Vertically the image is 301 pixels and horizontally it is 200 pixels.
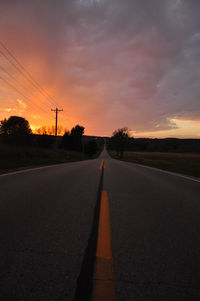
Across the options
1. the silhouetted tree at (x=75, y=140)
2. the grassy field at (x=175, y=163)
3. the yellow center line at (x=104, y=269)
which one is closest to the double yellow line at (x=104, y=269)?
the yellow center line at (x=104, y=269)

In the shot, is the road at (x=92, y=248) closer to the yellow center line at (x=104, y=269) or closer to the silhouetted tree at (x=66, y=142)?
the yellow center line at (x=104, y=269)

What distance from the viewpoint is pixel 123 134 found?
5412cm

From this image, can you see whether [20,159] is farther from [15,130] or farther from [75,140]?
[75,140]

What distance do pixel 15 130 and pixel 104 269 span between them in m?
40.7

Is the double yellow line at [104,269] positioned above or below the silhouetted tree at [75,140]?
below

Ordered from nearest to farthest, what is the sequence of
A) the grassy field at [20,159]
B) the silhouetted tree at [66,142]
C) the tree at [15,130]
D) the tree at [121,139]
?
the grassy field at [20,159], the tree at [15,130], the tree at [121,139], the silhouetted tree at [66,142]

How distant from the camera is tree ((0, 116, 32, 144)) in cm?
3494

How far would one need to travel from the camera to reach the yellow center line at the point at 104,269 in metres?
1.25

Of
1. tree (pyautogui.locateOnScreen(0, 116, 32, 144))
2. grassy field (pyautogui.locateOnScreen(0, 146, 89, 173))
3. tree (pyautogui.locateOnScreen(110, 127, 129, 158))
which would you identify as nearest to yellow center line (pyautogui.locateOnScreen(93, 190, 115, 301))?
grassy field (pyautogui.locateOnScreen(0, 146, 89, 173))

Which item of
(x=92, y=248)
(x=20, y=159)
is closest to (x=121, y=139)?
(x=20, y=159)

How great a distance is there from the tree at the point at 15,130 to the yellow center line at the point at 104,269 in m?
38.2

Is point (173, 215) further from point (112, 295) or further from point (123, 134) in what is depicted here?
point (123, 134)

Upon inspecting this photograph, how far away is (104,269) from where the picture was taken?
60.6 inches

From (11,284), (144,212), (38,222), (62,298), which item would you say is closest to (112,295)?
(62,298)
